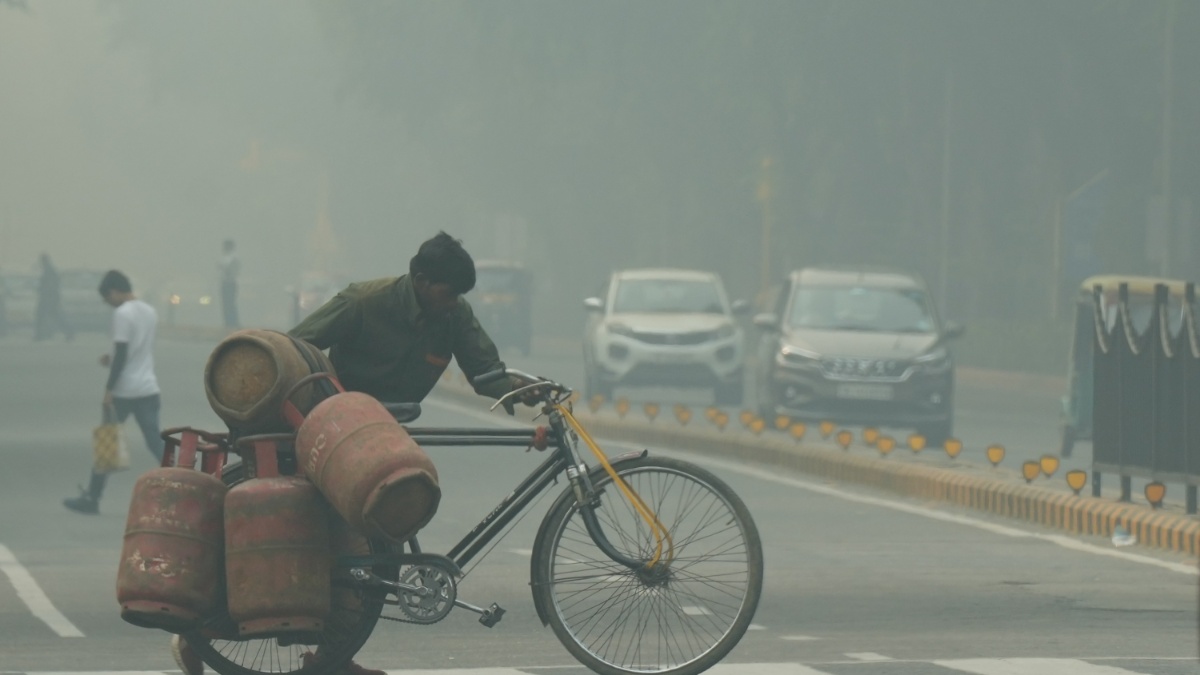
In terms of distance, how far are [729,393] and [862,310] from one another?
491 centimetres

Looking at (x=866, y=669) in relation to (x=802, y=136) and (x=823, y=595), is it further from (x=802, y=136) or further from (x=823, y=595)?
(x=802, y=136)

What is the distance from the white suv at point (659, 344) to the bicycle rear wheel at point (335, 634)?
68.2ft

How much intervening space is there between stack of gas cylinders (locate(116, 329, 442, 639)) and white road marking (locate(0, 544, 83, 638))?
2475mm

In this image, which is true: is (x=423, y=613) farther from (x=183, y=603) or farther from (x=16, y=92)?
(x=16, y=92)

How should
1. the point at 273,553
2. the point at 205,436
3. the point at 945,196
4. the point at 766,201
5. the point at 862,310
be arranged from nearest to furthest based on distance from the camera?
the point at 273,553 → the point at 205,436 → the point at 862,310 → the point at 945,196 → the point at 766,201

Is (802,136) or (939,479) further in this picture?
(802,136)

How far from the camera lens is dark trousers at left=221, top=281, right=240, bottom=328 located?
4541 cm

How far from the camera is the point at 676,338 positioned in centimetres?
2958

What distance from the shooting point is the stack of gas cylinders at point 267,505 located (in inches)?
295

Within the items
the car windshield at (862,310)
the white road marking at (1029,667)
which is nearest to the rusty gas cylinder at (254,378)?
A: the white road marking at (1029,667)

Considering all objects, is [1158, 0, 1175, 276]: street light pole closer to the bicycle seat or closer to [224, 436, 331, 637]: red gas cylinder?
the bicycle seat

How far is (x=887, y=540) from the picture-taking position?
551 inches

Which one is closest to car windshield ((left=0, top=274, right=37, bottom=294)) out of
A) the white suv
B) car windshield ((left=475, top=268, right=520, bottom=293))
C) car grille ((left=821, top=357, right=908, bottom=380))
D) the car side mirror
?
car windshield ((left=475, top=268, right=520, bottom=293))

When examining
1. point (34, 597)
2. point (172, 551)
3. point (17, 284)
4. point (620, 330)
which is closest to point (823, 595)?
point (34, 597)
